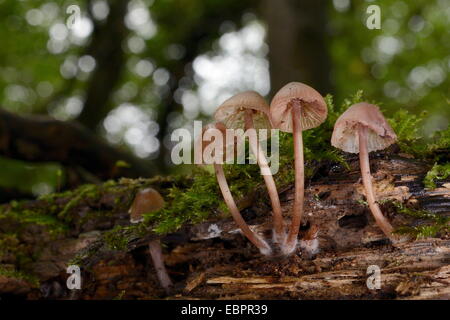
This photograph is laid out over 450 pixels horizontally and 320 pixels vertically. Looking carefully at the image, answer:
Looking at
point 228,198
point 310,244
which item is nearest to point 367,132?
point 310,244

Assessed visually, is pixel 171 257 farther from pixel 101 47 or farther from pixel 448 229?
pixel 101 47

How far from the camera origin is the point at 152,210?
2396 millimetres

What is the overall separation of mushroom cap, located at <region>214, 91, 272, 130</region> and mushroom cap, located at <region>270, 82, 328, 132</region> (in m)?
0.06

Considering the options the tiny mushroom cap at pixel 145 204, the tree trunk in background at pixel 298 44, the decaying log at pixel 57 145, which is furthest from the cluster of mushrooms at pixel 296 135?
the tree trunk in background at pixel 298 44

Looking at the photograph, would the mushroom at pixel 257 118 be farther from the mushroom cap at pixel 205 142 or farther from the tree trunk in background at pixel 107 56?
the tree trunk in background at pixel 107 56

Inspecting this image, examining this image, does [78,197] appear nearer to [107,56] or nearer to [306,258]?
[306,258]

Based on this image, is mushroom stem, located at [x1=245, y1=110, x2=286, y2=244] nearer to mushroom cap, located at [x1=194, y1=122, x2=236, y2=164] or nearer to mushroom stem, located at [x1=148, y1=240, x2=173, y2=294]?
mushroom cap, located at [x1=194, y1=122, x2=236, y2=164]

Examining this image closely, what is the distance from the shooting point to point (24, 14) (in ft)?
34.4

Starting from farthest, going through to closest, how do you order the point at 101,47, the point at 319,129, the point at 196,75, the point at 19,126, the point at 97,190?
the point at 196,75 → the point at 101,47 → the point at 19,126 → the point at 97,190 → the point at 319,129

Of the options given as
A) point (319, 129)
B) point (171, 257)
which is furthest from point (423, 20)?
point (171, 257)

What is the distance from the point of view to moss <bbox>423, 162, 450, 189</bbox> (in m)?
2.01

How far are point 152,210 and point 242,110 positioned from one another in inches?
31.2

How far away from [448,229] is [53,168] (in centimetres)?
702

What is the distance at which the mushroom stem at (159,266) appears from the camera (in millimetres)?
2328
